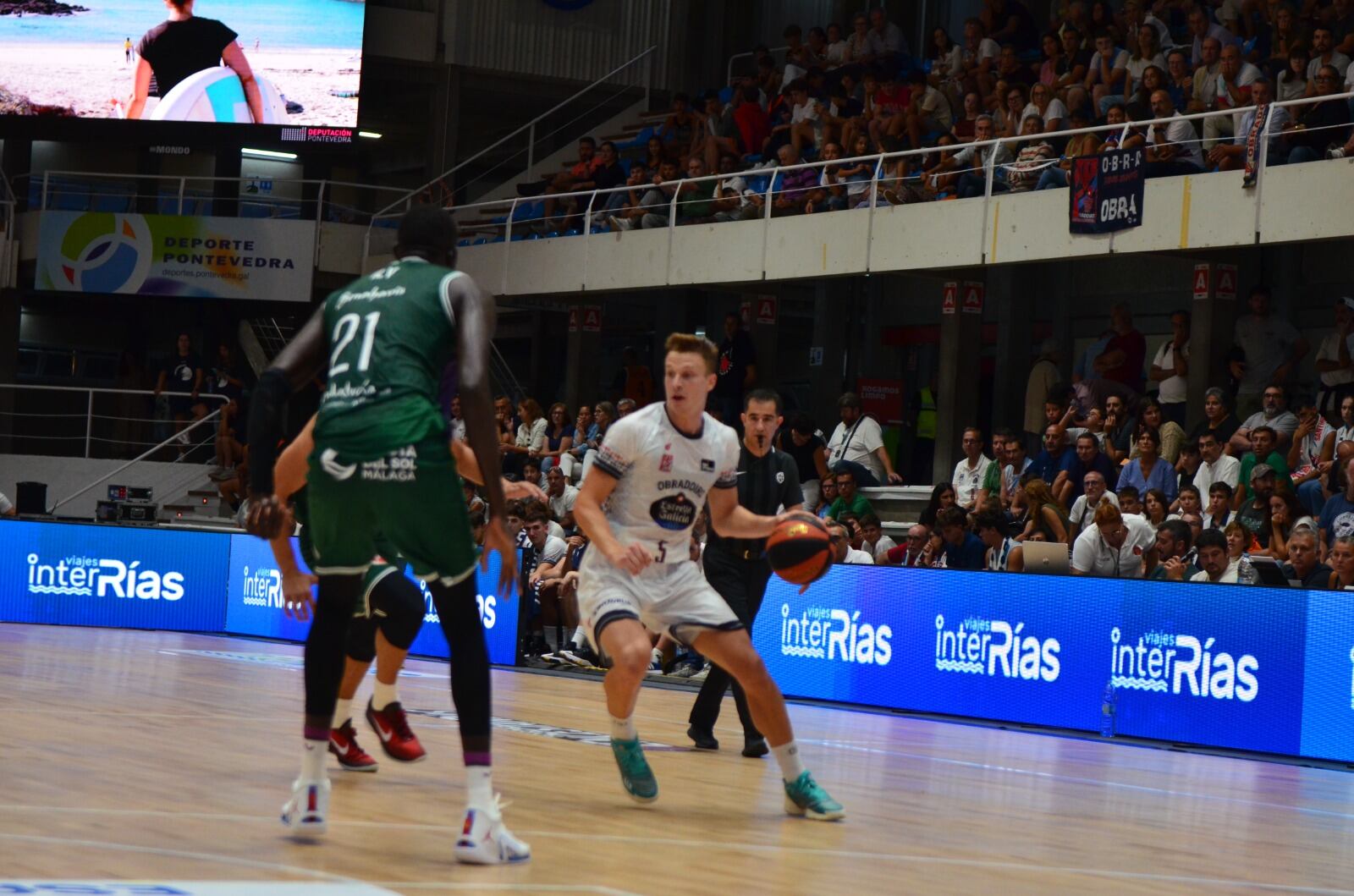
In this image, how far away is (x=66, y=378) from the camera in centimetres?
3145

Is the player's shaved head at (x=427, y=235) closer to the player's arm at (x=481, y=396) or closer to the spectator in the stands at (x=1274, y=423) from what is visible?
the player's arm at (x=481, y=396)

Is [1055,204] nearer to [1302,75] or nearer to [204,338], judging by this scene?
[1302,75]

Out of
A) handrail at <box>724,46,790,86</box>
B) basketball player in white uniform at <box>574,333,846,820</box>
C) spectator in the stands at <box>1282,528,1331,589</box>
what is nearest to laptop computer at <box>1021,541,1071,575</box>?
spectator in the stands at <box>1282,528,1331,589</box>

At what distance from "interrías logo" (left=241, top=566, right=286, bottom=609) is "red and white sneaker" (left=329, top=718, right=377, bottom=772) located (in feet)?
36.8

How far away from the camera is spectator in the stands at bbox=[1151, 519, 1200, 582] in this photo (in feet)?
43.7

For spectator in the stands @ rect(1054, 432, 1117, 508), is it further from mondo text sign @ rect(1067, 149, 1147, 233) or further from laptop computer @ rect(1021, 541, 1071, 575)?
mondo text sign @ rect(1067, 149, 1147, 233)

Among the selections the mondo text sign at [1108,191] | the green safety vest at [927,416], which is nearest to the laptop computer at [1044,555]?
the mondo text sign at [1108,191]

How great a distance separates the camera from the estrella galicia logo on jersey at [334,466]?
17.3 feet

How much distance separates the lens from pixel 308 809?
5.36 metres

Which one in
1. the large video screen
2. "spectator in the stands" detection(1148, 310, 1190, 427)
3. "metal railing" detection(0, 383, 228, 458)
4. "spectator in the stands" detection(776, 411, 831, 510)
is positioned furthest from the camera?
"metal railing" detection(0, 383, 228, 458)

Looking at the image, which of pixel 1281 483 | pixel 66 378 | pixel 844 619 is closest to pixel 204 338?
pixel 66 378

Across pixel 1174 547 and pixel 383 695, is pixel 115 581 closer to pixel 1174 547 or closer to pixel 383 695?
pixel 1174 547

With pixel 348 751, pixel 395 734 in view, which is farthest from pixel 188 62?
pixel 348 751

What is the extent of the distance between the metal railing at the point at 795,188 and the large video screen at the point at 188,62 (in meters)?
2.89
